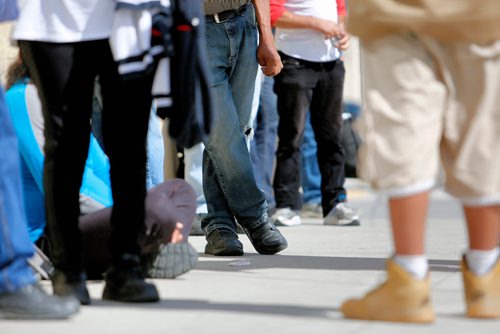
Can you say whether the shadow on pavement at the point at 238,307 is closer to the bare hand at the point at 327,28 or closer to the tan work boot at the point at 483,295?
the tan work boot at the point at 483,295

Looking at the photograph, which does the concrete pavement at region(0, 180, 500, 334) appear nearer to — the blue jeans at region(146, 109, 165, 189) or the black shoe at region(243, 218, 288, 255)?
the black shoe at region(243, 218, 288, 255)

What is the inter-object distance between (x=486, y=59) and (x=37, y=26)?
1516 millimetres

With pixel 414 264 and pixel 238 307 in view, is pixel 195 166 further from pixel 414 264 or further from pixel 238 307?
pixel 414 264

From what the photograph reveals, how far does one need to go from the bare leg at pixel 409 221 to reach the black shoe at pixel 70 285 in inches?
44.7

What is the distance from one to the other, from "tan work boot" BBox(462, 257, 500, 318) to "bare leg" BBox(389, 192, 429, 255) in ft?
0.74

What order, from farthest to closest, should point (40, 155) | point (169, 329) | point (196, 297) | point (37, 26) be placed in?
point (40, 155) < point (196, 297) < point (37, 26) < point (169, 329)

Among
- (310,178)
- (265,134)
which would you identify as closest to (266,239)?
(265,134)

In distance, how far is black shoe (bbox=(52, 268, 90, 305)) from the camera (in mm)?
4219

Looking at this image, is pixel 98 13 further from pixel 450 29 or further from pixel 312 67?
pixel 312 67

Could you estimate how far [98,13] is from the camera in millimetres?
4160

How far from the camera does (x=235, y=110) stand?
5.97 meters

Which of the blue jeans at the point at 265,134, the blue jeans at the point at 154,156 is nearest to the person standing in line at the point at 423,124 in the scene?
the blue jeans at the point at 154,156

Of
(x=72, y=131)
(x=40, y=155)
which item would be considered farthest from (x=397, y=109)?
(x=40, y=155)

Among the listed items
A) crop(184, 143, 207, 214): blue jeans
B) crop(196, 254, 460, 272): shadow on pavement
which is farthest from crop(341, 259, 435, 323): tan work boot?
crop(184, 143, 207, 214): blue jeans
